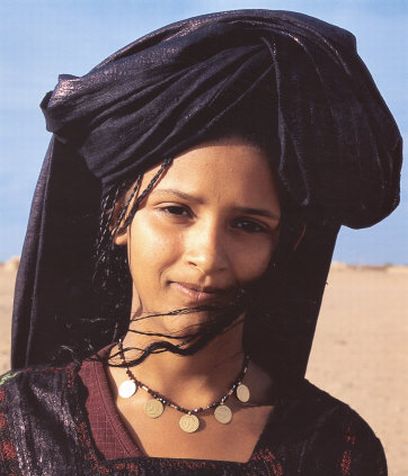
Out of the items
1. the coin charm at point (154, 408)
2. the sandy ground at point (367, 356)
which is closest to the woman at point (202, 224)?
the coin charm at point (154, 408)

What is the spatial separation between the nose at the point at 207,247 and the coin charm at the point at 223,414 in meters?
0.47

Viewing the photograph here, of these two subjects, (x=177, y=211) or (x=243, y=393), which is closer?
(x=177, y=211)

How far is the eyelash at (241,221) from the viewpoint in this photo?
280 centimetres

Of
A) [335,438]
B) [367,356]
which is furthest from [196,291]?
[367,356]

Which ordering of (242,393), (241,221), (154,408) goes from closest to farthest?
(241,221), (154,408), (242,393)

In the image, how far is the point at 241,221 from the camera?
2.84 meters

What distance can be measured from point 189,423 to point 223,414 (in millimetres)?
117

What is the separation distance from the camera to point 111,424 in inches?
114

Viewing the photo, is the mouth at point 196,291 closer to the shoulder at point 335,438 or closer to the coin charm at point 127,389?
the coin charm at point 127,389

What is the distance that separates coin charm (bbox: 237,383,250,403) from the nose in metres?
0.47

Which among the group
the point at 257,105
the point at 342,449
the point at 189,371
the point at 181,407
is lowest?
the point at 342,449

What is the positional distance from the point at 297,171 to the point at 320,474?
89 cm

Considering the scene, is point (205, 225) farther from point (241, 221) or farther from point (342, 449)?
point (342, 449)

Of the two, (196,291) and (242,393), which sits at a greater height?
(196,291)
